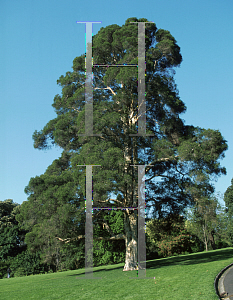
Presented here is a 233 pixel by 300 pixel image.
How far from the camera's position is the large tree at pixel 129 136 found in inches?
544

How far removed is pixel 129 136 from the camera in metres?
15.5

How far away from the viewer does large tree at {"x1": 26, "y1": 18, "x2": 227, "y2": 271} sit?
13.8m

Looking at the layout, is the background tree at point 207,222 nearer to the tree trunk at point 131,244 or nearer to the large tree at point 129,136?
the large tree at point 129,136

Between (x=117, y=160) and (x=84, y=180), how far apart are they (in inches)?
68.4

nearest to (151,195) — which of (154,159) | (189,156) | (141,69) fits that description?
(154,159)

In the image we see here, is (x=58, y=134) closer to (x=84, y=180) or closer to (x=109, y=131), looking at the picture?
(x=109, y=131)

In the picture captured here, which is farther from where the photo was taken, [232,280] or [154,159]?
[154,159]

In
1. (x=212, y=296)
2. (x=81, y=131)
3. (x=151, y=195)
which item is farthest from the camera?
(x=151, y=195)

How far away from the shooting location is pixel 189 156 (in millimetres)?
14438
